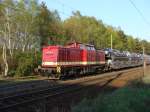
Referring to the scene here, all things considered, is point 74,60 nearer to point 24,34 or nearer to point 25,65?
point 25,65

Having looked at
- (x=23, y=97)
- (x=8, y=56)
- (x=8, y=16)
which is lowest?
(x=23, y=97)

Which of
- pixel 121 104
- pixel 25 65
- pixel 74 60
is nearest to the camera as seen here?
pixel 121 104

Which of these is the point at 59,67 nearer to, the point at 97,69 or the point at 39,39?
the point at 97,69

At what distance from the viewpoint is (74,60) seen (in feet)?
112

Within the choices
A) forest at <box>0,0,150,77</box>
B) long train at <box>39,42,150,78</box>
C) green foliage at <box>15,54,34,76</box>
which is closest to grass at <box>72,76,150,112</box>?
long train at <box>39,42,150,78</box>

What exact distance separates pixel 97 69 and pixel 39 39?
9800 millimetres

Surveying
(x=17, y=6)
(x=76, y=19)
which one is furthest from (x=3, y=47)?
(x=76, y=19)

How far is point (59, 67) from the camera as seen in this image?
30750 mm

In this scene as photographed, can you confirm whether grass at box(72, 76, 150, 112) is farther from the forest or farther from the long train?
the forest

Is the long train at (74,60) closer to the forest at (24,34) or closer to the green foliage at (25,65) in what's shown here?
the green foliage at (25,65)

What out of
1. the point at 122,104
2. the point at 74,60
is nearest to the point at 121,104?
the point at 122,104

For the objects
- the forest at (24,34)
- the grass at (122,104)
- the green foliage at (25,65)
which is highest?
Result: the forest at (24,34)

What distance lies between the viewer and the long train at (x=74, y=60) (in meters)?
31.2

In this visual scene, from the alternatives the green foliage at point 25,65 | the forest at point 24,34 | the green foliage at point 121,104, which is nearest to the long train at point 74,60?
the green foliage at point 25,65
